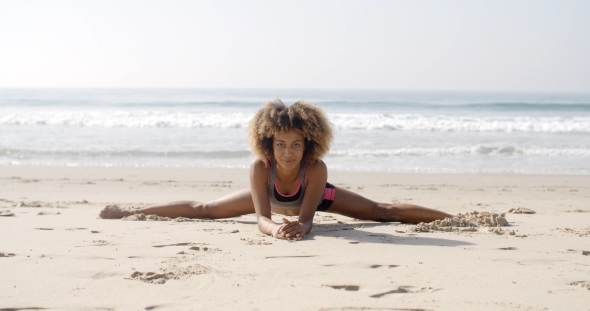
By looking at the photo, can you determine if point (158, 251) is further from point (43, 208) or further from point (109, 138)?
point (109, 138)

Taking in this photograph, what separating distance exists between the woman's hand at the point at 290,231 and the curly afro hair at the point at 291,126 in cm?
76

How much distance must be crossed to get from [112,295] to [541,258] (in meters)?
2.80

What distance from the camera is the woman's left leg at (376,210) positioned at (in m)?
5.79

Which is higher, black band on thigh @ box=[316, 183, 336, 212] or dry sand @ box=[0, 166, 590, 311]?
black band on thigh @ box=[316, 183, 336, 212]

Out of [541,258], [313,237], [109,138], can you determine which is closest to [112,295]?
[313,237]

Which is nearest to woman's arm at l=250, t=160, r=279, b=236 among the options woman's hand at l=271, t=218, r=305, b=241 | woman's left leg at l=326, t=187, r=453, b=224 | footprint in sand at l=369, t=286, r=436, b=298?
woman's hand at l=271, t=218, r=305, b=241

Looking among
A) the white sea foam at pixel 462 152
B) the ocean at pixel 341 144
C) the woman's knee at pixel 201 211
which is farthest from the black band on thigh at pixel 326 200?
the white sea foam at pixel 462 152

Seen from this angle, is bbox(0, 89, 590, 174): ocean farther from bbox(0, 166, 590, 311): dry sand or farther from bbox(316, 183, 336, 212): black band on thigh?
bbox(0, 166, 590, 311): dry sand

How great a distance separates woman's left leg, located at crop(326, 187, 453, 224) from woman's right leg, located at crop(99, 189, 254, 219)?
0.81m

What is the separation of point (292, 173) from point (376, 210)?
3.54ft

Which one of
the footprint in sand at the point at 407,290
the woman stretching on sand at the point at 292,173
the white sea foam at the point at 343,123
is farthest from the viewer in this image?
the white sea foam at the point at 343,123

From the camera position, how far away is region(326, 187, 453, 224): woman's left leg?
579 cm

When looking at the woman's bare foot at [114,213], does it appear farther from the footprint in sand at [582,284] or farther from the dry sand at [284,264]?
the footprint in sand at [582,284]

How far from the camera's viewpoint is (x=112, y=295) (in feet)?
10.5
